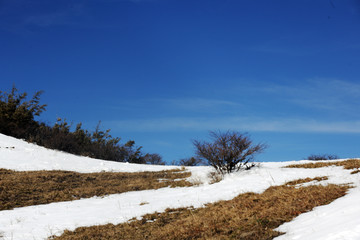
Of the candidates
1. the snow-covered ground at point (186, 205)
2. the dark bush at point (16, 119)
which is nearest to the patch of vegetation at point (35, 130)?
the dark bush at point (16, 119)

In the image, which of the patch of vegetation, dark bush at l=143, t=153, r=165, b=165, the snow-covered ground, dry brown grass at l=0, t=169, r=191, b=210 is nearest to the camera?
the snow-covered ground

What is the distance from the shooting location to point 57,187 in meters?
15.5

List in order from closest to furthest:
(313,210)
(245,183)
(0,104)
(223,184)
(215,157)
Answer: (313,210), (245,183), (223,184), (215,157), (0,104)

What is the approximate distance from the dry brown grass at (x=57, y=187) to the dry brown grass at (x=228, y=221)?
5.78 metres

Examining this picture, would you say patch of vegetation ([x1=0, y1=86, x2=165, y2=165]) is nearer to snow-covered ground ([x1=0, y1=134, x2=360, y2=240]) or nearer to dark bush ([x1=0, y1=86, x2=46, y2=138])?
dark bush ([x1=0, y1=86, x2=46, y2=138])

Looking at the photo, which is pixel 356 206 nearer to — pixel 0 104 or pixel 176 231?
pixel 176 231

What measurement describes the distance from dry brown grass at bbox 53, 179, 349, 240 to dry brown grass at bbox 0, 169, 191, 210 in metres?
5.78

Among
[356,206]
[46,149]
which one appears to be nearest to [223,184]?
[356,206]

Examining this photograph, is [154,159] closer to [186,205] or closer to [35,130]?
[35,130]

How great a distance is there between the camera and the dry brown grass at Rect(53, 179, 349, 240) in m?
6.30

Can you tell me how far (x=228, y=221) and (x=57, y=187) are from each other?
442 inches

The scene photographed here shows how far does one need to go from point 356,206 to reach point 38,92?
36326 millimetres

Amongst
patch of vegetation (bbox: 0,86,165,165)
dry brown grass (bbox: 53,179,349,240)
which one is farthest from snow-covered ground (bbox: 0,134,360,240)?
patch of vegetation (bbox: 0,86,165,165)

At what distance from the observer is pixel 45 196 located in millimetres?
13453
